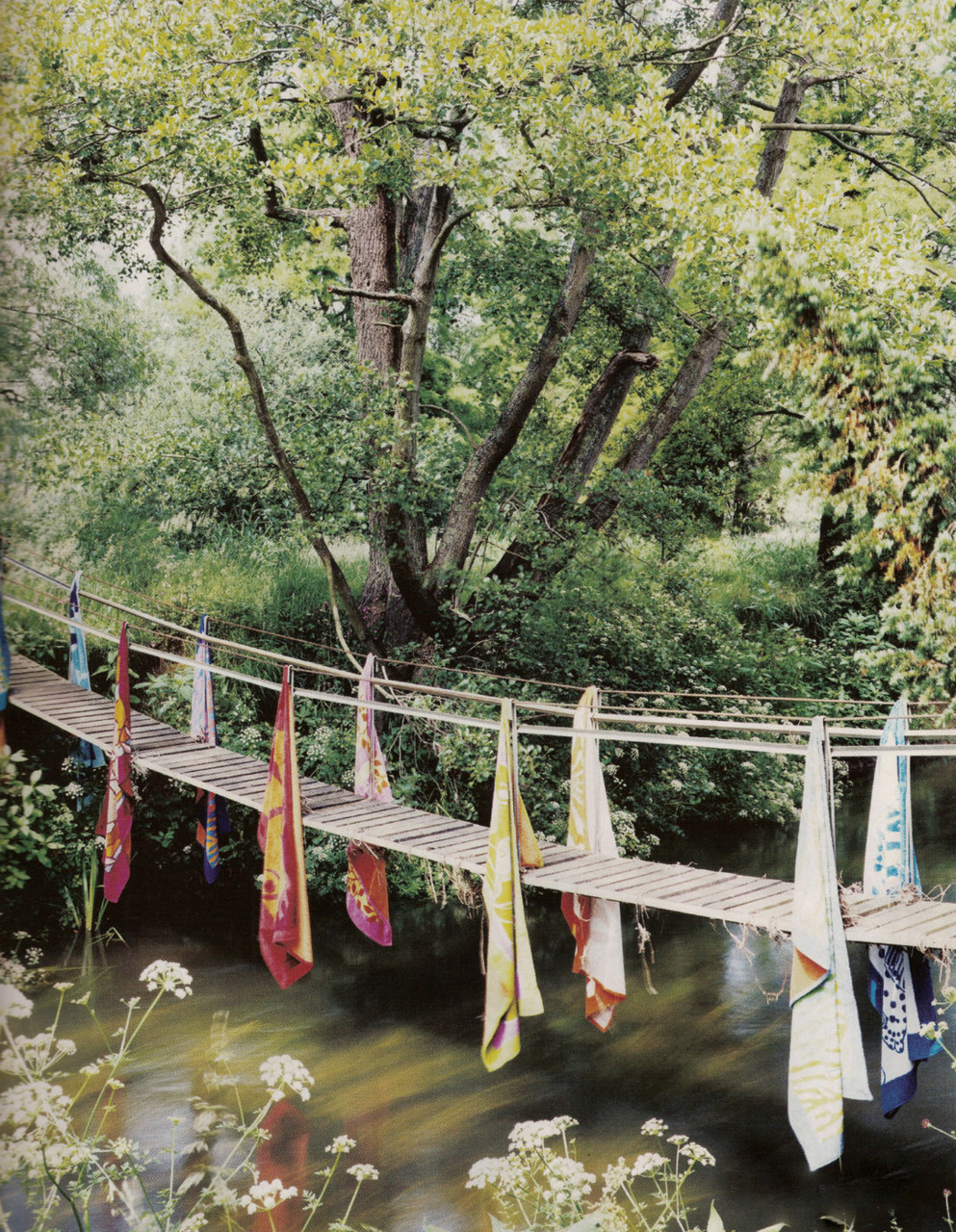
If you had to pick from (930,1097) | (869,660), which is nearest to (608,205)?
(869,660)

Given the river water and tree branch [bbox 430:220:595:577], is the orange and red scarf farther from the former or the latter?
tree branch [bbox 430:220:595:577]

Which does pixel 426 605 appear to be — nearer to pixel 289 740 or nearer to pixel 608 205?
pixel 608 205

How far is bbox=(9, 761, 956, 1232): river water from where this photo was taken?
4.11 metres

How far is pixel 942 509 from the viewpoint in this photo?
16.4ft

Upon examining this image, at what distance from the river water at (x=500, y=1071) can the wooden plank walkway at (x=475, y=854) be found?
0.98 feet

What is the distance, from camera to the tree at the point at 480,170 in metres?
5.62

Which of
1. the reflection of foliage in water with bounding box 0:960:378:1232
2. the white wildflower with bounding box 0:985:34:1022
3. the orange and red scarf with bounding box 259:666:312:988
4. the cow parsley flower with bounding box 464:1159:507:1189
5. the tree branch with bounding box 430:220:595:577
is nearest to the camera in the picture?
the white wildflower with bounding box 0:985:34:1022

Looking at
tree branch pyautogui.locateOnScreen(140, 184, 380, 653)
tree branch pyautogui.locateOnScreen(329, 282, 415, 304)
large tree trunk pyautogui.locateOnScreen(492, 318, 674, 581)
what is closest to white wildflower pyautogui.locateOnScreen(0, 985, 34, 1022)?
tree branch pyautogui.locateOnScreen(140, 184, 380, 653)

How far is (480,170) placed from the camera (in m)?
6.03

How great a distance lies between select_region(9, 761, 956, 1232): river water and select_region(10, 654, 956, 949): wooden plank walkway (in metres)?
0.30

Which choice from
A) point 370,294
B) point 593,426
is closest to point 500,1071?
point 370,294

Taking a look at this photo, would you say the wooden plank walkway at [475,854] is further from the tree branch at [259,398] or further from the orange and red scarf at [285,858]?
the tree branch at [259,398]

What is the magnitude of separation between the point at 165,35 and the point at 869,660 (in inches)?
202

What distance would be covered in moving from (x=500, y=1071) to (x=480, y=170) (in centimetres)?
471
